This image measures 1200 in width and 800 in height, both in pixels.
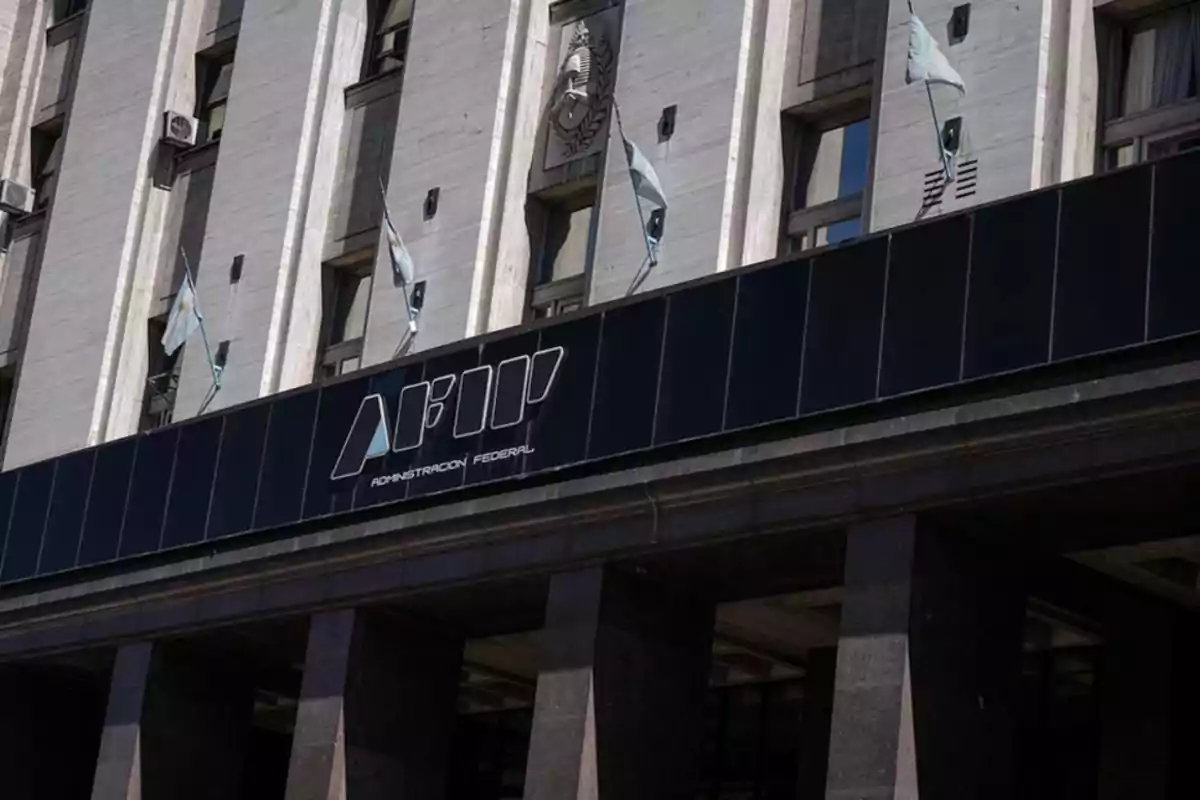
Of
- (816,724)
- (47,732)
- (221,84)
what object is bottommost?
(47,732)

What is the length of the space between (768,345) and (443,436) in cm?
563

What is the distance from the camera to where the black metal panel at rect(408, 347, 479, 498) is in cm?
2855

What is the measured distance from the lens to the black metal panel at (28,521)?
35.6 metres

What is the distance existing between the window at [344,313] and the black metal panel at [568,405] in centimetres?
855

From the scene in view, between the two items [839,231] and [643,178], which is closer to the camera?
[839,231]

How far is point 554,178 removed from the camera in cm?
3288

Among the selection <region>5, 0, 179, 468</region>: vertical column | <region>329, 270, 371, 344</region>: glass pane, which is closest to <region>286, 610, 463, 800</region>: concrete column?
<region>329, 270, 371, 344</region>: glass pane

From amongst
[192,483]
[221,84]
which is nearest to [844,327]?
[192,483]

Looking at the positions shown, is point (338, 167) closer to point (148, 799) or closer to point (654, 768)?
point (148, 799)

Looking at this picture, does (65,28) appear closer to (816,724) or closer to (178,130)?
(178,130)

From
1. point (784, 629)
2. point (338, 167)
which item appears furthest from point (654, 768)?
point (338, 167)

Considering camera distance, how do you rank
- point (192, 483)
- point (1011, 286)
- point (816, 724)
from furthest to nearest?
point (192, 483)
point (816, 724)
point (1011, 286)

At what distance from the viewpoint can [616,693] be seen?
2630cm

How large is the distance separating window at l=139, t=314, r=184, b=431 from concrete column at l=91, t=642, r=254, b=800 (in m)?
6.09
